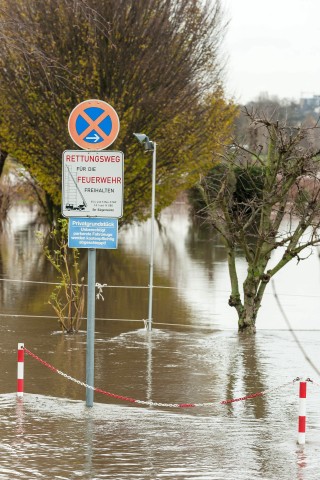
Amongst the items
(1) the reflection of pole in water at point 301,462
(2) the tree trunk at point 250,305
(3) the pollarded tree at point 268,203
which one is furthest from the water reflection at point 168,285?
(1) the reflection of pole in water at point 301,462

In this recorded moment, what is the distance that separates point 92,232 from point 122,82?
2791cm

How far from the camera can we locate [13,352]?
14977mm

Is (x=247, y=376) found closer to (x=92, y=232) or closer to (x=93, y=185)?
(x=92, y=232)

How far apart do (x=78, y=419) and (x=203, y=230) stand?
53933mm

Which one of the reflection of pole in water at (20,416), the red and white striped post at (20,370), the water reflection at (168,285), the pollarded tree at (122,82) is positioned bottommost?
the reflection of pole in water at (20,416)

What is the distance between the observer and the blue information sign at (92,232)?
1073cm

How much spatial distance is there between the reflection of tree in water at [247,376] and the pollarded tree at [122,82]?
2083cm

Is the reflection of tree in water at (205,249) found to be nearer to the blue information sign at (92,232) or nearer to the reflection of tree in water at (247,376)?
the reflection of tree in water at (247,376)

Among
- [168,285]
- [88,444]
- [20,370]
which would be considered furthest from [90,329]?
[168,285]

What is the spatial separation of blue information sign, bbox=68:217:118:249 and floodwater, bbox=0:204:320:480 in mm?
1710

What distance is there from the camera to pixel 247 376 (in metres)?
13.5

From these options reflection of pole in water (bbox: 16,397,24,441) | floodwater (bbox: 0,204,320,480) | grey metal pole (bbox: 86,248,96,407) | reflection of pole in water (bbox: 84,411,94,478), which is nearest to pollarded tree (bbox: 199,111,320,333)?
floodwater (bbox: 0,204,320,480)

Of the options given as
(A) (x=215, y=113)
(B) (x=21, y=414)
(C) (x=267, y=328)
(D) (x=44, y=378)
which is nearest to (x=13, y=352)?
(D) (x=44, y=378)

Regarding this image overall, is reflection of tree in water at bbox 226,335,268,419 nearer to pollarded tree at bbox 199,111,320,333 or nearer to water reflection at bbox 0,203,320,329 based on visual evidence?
pollarded tree at bbox 199,111,320,333
